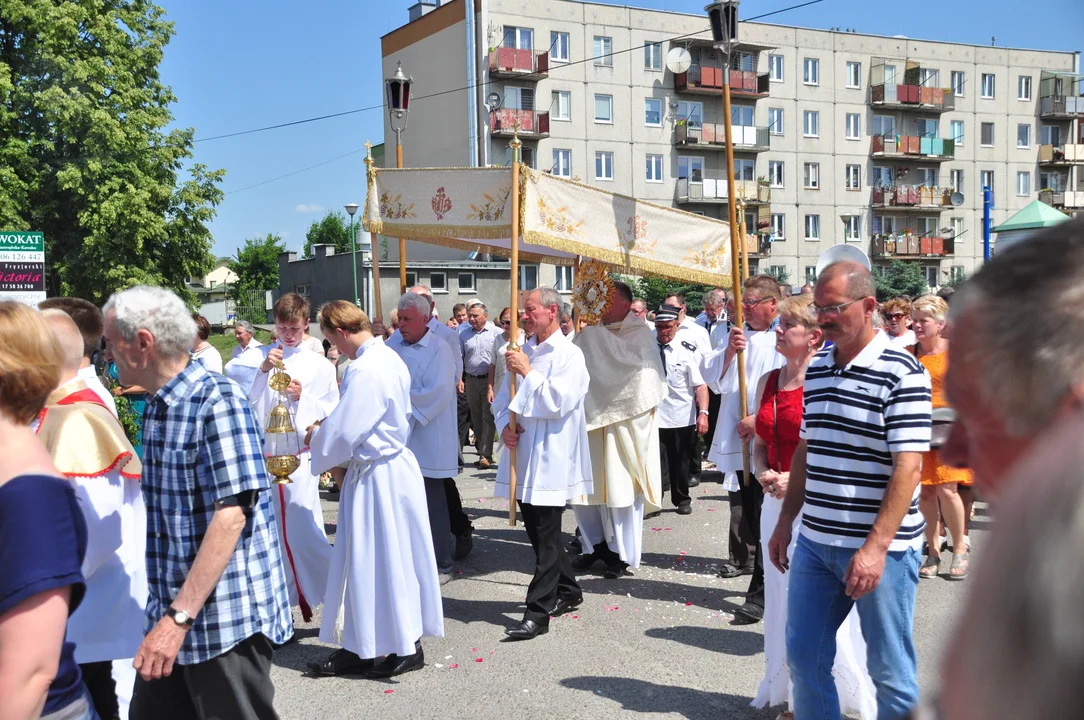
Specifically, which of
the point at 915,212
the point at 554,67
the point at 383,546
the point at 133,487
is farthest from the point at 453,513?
the point at 915,212

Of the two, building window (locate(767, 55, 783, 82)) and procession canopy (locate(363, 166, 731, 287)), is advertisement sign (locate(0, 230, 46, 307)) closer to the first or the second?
procession canopy (locate(363, 166, 731, 287))

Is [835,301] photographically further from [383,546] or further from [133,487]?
[383,546]

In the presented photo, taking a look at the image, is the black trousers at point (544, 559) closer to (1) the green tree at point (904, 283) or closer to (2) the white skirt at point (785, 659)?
(2) the white skirt at point (785, 659)

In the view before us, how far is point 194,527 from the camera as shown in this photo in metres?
3.21

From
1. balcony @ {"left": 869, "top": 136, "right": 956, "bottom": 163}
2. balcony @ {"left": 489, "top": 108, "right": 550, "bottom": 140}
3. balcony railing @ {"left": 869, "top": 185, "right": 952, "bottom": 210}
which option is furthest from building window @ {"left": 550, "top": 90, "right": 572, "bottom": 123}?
balcony railing @ {"left": 869, "top": 185, "right": 952, "bottom": 210}

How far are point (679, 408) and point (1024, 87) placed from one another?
51038 millimetres

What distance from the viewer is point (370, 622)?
553cm

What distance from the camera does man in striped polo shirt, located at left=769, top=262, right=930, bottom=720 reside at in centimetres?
352

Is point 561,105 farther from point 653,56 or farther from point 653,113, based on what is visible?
point 653,56

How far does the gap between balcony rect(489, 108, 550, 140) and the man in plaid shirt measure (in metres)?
38.1

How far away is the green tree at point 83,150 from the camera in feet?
86.7

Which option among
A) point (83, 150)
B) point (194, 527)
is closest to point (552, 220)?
point (194, 527)

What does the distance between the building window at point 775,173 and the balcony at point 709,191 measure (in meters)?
1.79

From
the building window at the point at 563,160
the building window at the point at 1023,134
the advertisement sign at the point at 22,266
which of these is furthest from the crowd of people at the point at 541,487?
the building window at the point at 1023,134
